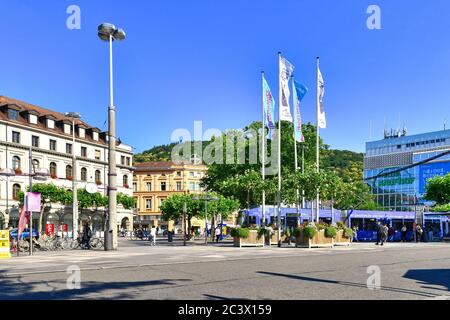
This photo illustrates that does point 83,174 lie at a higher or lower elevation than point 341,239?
higher

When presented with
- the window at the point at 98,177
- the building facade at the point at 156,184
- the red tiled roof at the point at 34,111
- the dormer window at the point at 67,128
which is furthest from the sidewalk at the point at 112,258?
the building facade at the point at 156,184

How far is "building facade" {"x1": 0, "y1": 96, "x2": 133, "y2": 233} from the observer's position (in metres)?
60.5

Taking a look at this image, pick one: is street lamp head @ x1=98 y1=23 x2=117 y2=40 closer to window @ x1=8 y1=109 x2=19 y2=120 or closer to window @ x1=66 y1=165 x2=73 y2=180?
window @ x1=8 y1=109 x2=19 y2=120

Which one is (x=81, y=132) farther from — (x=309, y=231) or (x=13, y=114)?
(x=309, y=231)

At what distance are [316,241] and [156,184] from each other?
82.4m

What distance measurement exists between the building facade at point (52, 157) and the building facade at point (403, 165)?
63097mm

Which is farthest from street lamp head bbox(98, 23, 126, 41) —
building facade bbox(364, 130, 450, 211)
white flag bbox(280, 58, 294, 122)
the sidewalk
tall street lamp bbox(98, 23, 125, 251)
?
building facade bbox(364, 130, 450, 211)

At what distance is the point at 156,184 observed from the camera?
111m

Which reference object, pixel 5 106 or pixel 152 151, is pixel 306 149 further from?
pixel 152 151

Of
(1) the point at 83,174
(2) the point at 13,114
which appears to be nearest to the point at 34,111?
(2) the point at 13,114

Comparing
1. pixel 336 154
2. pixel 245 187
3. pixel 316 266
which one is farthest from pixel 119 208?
pixel 336 154

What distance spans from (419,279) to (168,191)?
3884 inches

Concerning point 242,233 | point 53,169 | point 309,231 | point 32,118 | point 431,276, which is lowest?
point 242,233

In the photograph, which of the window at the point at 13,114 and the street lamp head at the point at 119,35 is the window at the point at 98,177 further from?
the street lamp head at the point at 119,35
